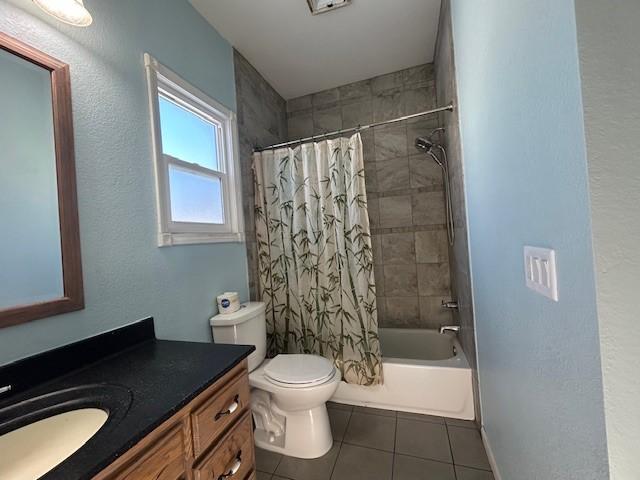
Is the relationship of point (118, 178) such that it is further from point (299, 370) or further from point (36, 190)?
point (299, 370)

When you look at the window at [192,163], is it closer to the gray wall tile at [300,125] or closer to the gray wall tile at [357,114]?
the gray wall tile at [300,125]

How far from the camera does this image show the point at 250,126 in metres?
2.14

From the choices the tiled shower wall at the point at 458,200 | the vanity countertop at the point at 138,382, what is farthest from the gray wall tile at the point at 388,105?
the vanity countertop at the point at 138,382

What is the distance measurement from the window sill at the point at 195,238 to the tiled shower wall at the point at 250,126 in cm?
16

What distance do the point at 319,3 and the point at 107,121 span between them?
140cm

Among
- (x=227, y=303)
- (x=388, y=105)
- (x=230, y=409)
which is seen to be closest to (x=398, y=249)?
(x=388, y=105)

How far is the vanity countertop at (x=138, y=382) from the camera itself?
0.55 metres

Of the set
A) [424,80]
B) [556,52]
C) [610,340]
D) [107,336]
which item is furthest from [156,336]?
[424,80]

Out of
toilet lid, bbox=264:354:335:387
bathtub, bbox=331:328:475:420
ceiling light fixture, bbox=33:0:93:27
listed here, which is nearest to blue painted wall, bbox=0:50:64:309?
ceiling light fixture, bbox=33:0:93:27

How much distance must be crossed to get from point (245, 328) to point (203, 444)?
85 centimetres

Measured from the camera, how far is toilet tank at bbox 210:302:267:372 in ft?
5.15

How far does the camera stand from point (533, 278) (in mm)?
724

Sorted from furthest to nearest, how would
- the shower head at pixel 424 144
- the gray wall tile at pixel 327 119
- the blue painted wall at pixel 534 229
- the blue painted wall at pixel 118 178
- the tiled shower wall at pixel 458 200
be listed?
the gray wall tile at pixel 327 119, the shower head at pixel 424 144, the tiled shower wall at pixel 458 200, the blue painted wall at pixel 118 178, the blue painted wall at pixel 534 229

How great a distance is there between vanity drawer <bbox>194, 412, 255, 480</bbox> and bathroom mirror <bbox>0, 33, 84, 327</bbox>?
2.30 feet
